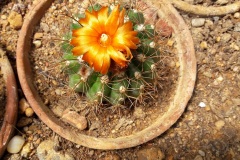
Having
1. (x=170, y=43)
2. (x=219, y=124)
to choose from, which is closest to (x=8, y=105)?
(x=170, y=43)

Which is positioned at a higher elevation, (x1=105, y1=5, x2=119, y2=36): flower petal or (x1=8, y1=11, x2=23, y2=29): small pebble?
(x1=105, y1=5, x2=119, y2=36): flower petal

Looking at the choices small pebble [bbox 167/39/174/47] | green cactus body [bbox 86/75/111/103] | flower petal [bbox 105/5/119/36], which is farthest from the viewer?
small pebble [bbox 167/39/174/47]

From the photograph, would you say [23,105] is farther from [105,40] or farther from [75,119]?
[105,40]

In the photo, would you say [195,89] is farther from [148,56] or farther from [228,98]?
[148,56]

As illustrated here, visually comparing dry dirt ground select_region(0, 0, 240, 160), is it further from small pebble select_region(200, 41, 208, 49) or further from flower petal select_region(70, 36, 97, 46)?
flower petal select_region(70, 36, 97, 46)

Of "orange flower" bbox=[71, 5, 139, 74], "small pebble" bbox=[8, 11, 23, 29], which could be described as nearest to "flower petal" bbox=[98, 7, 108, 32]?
"orange flower" bbox=[71, 5, 139, 74]

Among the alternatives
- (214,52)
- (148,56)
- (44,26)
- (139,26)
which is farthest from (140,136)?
(44,26)
